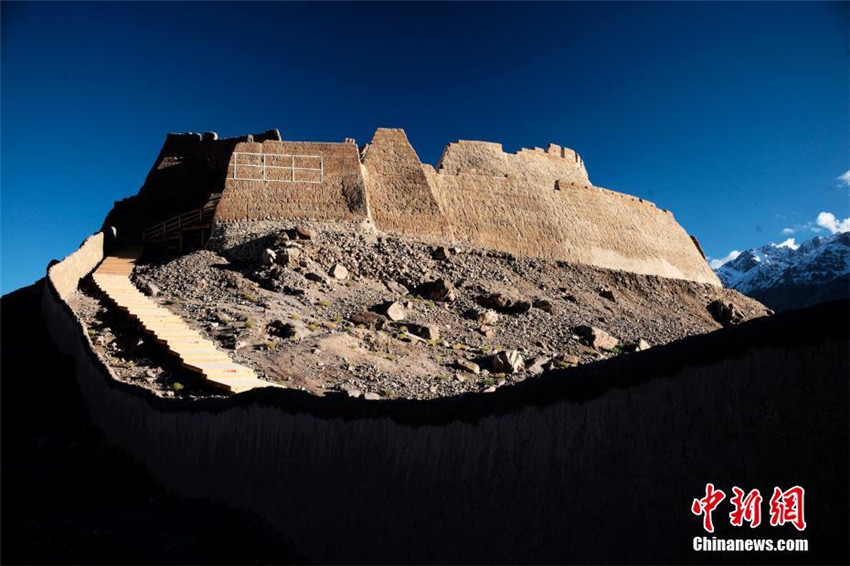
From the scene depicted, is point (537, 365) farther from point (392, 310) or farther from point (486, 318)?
point (392, 310)

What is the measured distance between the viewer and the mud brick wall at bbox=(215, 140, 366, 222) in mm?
23906

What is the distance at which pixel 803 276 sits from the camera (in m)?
78.8

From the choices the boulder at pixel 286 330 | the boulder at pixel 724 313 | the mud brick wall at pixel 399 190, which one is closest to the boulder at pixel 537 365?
the boulder at pixel 286 330

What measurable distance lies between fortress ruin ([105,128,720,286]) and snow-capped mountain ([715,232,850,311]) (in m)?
34.9

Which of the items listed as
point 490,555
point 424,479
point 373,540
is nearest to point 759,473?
point 490,555

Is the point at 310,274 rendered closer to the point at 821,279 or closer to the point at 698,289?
the point at 698,289

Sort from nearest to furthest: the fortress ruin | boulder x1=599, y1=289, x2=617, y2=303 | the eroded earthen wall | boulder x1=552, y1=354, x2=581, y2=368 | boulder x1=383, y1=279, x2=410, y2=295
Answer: boulder x1=552, y1=354, x2=581, y2=368
boulder x1=383, y1=279, x2=410, y2=295
the fortress ruin
boulder x1=599, y1=289, x2=617, y2=303
the eroded earthen wall

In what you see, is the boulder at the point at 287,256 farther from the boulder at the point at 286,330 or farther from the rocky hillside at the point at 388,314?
the boulder at the point at 286,330

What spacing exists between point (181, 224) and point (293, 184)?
4693 millimetres

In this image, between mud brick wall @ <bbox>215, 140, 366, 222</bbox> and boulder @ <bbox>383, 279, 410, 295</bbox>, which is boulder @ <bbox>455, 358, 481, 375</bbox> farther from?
mud brick wall @ <bbox>215, 140, 366, 222</bbox>

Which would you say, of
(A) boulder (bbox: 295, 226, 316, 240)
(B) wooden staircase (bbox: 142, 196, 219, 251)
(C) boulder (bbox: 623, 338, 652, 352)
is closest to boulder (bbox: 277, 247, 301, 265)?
(A) boulder (bbox: 295, 226, 316, 240)

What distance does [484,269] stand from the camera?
24.3 m

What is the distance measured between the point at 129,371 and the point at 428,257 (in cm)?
1289

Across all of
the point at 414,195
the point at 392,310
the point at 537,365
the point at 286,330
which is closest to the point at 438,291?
the point at 392,310
